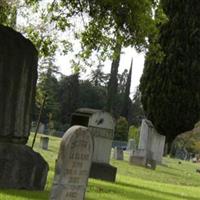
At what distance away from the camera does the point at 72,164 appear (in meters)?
7.86

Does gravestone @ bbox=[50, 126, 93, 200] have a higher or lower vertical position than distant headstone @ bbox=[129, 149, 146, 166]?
lower

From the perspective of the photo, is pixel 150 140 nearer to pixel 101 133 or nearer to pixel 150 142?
pixel 150 142

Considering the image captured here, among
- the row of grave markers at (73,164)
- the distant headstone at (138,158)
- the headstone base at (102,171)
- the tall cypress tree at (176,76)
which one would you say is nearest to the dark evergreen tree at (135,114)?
the tall cypress tree at (176,76)

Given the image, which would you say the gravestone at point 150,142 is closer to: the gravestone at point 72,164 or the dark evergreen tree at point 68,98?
the gravestone at point 72,164

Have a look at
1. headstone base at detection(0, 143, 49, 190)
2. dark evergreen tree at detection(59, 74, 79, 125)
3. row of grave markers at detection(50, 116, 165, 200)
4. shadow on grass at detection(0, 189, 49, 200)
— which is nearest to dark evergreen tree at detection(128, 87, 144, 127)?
dark evergreen tree at detection(59, 74, 79, 125)

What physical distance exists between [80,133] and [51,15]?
11.6m

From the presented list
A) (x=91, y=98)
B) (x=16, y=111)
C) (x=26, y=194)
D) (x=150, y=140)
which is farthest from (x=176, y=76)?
(x=91, y=98)

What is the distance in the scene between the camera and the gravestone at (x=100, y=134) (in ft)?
58.0

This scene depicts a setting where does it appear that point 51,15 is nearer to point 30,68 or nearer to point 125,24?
point 125,24

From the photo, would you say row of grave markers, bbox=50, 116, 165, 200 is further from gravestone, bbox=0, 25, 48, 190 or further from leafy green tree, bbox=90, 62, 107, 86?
leafy green tree, bbox=90, 62, 107, 86

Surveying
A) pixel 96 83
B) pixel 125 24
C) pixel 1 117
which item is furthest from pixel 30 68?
pixel 96 83

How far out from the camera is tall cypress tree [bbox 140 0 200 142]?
3159 centimetres

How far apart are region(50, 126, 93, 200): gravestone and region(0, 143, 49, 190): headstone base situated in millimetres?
3307

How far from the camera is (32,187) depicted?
A: 11.7 metres
